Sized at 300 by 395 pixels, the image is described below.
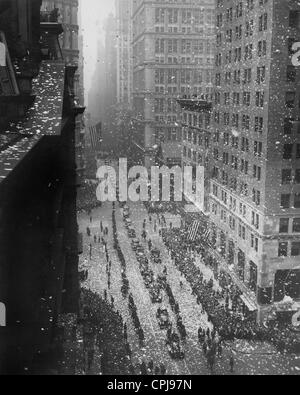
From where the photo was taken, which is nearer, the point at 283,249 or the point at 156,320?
the point at 156,320

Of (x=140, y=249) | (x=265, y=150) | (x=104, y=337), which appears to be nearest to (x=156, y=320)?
(x=104, y=337)

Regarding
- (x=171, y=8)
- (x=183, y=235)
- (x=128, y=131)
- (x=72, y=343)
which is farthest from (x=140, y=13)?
Answer: (x=72, y=343)

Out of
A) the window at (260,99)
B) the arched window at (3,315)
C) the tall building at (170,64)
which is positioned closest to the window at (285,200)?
the window at (260,99)

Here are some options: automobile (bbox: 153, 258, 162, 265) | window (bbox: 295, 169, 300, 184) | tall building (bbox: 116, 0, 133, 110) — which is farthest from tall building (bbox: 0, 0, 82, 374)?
tall building (bbox: 116, 0, 133, 110)

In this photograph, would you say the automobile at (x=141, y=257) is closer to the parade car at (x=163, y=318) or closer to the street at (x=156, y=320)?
the street at (x=156, y=320)

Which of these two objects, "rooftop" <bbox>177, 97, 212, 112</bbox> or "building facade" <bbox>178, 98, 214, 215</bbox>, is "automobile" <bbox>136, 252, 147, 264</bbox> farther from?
"rooftop" <bbox>177, 97, 212, 112</bbox>

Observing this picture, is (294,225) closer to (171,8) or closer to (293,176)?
(293,176)

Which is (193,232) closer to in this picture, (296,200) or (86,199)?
(296,200)

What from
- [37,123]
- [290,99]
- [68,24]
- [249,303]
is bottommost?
[249,303]
